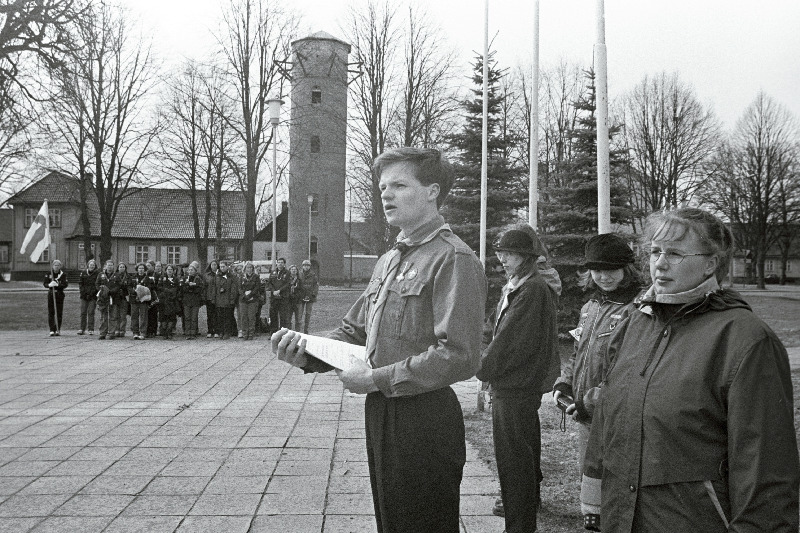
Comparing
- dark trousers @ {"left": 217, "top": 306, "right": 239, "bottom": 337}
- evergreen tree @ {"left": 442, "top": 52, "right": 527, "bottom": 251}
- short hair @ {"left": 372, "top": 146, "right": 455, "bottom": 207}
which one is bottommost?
dark trousers @ {"left": 217, "top": 306, "right": 239, "bottom": 337}

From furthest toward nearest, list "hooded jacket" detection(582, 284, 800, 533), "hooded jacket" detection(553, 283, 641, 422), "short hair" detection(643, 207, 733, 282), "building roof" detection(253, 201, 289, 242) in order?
"building roof" detection(253, 201, 289, 242) < "hooded jacket" detection(553, 283, 641, 422) < "short hair" detection(643, 207, 733, 282) < "hooded jacket" detection(582, 284, 800, 533)

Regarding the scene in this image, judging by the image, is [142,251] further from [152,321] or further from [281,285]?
[281,285]

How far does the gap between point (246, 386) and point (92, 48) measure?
46.8ft

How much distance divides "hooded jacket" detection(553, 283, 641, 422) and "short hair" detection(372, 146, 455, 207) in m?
1.44

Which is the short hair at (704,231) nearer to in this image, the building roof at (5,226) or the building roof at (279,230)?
the building roof at (279,230)

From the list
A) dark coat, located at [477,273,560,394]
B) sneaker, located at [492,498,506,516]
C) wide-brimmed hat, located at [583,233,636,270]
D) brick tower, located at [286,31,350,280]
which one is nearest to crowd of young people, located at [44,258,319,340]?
sneaker, located at [492,498,506,516]

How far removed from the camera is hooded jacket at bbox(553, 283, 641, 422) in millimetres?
3871

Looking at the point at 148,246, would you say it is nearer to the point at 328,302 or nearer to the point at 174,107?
the point at 174,107

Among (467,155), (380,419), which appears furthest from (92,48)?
(380,419)

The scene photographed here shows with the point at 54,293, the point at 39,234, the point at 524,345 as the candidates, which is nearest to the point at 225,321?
the point at 54,293

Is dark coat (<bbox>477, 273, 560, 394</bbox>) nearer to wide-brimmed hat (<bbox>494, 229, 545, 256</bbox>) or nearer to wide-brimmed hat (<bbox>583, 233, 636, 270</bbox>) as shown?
wide-brimmed hat (<bbox>494, 229, 545, 256</bbox>)

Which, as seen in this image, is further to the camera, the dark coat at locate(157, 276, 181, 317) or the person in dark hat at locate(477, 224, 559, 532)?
the dark coat at locate(157, 276, 181, 317)

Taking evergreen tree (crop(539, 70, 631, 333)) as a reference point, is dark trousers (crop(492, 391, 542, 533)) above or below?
below

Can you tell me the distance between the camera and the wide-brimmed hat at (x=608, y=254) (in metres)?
4.13
